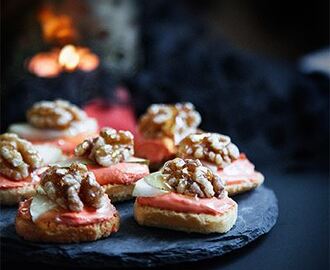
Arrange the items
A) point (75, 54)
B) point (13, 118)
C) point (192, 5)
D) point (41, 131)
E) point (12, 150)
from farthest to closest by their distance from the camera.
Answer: point (192, 5), point (75, 54), point (13, 118), point (41, 131), point (12, 150)

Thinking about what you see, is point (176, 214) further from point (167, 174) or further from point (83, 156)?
point (83, 156)

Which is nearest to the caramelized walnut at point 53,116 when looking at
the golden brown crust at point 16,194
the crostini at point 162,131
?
the crostini at point 162,131

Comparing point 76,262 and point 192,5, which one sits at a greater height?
point 192,5

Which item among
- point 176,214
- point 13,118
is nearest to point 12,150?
point 176,214

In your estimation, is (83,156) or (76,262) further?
(83,156)

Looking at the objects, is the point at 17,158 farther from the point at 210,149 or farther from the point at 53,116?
the point at 210,149

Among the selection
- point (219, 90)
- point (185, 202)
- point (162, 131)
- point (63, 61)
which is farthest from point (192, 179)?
point (63, 61)
